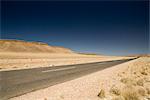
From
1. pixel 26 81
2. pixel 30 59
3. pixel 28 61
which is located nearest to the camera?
pixel 26 81

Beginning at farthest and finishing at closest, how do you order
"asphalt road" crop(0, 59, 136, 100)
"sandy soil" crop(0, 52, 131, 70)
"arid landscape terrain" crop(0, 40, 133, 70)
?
"arid landscape terrain" crop(0, 40, 133, 70), "sandy soil" crop(0, 52, 131, 70), "asphalt road" crop(0, 59, 136, 100)

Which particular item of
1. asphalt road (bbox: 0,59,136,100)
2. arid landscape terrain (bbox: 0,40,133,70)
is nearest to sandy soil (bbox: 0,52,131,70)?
arid landscape terrain (bbox: 0,40,133,70)

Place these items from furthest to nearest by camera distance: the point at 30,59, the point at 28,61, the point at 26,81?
the point at 30,59
the point at 28,61
the point at 26,81

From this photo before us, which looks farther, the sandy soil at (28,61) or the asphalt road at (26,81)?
the sandy soil at (28,61)

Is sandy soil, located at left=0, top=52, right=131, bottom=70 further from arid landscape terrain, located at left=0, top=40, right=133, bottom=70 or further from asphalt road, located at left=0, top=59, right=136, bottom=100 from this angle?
asphalt road, located at left=0, top=59, right=136, bottom=100

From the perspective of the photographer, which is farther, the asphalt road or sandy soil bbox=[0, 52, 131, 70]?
sandy soil bbox=[0, 52, 131, 70]

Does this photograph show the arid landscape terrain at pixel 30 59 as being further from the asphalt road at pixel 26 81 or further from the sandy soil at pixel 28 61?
the asphalt road at pixel 26 81

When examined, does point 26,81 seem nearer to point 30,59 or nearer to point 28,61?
point 28,61

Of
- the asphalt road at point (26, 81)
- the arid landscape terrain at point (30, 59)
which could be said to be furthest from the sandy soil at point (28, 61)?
the asphalt road at point (26, 81)

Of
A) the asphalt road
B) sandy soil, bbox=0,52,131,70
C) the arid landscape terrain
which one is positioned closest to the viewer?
the asphalt road

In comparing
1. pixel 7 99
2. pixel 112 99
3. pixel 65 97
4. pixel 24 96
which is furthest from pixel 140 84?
pixel 7 99

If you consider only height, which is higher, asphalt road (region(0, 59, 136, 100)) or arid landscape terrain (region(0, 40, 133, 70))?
asphalt road (region(0, 59, 136, 100))

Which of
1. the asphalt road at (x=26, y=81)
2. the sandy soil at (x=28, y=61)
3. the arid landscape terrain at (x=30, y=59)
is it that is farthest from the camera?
the arid landscape terrain at (x=30, y=59)

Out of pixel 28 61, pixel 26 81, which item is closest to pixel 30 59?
pixel 28 61
